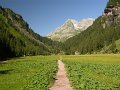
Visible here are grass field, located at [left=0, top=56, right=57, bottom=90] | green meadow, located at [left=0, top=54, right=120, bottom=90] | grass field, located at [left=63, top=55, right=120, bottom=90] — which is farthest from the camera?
grass field, located at [left=0, top=56, right=57, bottom=90]

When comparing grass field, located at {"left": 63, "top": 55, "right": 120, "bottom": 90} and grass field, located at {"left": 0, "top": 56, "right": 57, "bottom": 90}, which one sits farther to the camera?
grass field, located at {"left": 0, "top": 56, "right": 57, "bottom": 90}

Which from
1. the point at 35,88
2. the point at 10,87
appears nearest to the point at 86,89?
the point at 35,88

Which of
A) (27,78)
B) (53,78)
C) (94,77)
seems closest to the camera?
(53,78)

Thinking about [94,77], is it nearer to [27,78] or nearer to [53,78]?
[53,78]

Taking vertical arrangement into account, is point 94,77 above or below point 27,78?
below

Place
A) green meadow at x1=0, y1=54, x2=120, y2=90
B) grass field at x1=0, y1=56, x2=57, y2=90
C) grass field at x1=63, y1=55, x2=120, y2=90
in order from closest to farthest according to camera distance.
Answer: grass field at x1=63, y1=55, x2=120, y2=90, green meadow at x1=0, y1=54, x2=120, y2=90, grass field at x1=0, y1=56, x2=57, y2=90

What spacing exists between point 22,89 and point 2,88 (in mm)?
3286

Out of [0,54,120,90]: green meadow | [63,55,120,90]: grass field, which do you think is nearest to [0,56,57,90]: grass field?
[0,54,120,90]: green meadow

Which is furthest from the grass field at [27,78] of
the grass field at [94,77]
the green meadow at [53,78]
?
the grass field at [94,77]

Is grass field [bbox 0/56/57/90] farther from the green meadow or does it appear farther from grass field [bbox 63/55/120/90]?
grass field [bbox 63/55/120/90]

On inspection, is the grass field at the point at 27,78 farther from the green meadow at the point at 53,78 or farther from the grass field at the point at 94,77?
the grass field at the point at 94,77

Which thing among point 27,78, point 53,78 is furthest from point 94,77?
point 27,78

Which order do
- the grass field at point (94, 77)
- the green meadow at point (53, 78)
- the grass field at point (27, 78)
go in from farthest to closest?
1. the grass field at point (27, 78)
2. the green meadow at point (53, 78)
3. the grass field at point (94, 77)

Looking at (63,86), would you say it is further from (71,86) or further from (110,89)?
→ (110,89)
